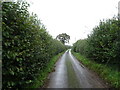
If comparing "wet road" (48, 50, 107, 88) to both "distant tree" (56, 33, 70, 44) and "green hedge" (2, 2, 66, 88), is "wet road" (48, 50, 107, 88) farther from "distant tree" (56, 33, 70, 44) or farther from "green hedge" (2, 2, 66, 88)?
"distant tree" (56, 33, 70, 44)

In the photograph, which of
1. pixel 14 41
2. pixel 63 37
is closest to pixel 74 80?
pixel 14 41

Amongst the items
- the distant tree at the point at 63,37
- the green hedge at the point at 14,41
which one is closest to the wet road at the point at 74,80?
the green hedge at the point at 14,41

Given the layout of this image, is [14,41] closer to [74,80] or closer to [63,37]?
[74,80]

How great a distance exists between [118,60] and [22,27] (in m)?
6.73

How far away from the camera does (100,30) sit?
10.4 metres

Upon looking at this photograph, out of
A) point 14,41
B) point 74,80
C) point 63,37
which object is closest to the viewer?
point 14,41

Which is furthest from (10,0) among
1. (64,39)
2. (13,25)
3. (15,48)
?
(64,39)

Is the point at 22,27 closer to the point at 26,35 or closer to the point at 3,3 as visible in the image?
the point at 26,35

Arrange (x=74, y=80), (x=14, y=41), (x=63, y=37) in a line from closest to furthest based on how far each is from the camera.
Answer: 1. (x=14, y=41)
2. (x=74, y=80)
3. (x=63, y=37)

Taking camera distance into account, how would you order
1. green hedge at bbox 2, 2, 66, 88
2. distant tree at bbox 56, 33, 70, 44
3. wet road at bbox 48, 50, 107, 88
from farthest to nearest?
distant tree at bbox 56, 33, 70, 44
wet road at bbox 48, 50, 107, 88
green hedge at bbox 2, 2, 66, 88

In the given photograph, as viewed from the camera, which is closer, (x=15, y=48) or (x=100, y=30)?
(x=15, y=48)

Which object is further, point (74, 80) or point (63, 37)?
point (63, 37)

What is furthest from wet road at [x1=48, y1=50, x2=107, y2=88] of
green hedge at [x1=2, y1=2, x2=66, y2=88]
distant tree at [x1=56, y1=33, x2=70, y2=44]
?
distant tree at [x1=56, y1=33, x2=70, y2=44]

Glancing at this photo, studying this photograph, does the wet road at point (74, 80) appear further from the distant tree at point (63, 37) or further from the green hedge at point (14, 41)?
the distant tree at point (63, 37)
